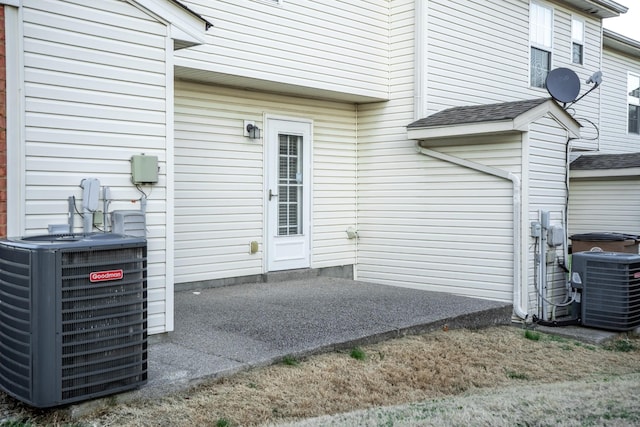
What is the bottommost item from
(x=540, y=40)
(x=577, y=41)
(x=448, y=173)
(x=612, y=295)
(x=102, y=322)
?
(x=612, y=295)

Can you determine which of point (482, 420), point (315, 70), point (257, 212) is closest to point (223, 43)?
point (315, 70)

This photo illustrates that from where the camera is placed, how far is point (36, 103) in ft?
15.2

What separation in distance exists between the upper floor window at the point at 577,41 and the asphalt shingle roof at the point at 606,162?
6.68 feet

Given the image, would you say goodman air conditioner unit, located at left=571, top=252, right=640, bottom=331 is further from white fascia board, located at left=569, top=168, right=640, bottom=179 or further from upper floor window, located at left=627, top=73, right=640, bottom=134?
upper floor window, located at left=627, top=73, right=640, bottom=134

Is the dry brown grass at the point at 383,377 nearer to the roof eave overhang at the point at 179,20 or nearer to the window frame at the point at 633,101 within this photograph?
the roof eave overhang at the point at 179,20

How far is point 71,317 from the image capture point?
3.65 m

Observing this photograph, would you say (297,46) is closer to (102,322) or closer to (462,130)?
(462,130)

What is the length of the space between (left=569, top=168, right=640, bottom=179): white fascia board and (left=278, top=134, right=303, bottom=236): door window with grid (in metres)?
5.34

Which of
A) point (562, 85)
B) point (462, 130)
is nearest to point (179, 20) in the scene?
point (462, 130)

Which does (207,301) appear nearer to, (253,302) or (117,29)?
(253,302)

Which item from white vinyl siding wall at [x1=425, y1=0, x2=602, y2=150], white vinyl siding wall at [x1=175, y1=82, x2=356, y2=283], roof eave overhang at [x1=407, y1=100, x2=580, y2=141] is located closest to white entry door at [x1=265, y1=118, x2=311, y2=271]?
white vinyl siding wall at [x1=175, y1=82, x2=356, y2=283]

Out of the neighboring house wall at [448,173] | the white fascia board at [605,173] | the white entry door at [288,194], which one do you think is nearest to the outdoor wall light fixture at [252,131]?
the white entry door at [288,194]

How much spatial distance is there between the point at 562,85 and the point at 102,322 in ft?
26.0

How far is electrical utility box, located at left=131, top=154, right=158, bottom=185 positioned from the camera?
5121mm
